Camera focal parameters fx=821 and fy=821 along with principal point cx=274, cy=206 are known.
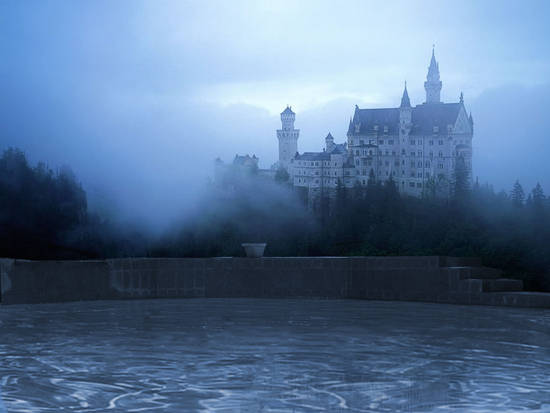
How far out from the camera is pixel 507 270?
63.6 ft

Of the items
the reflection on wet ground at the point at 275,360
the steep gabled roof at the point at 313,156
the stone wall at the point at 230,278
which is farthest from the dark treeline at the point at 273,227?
the steep gabled roof at the point at 313,156

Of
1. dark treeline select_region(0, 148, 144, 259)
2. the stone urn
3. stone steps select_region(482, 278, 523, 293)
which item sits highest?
dark treeline select_region(0, 148, 144, 259)

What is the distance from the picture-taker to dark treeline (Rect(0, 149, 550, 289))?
72.8 ft

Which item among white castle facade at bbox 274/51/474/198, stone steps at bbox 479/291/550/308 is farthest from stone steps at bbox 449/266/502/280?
white castle facade at bbox 274/51/474/198

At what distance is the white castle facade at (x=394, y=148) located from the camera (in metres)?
53.0

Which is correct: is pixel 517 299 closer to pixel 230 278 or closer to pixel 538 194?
pixel 230 278

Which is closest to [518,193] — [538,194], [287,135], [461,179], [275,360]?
[538,194]

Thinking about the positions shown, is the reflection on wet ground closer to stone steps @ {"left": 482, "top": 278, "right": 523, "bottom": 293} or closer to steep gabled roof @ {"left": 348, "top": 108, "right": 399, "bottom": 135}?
stone steps @ {"left": 482, "top": 278, "right": 523, "bottom": 293}

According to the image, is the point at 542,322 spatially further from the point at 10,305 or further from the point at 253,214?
the point at 253,214

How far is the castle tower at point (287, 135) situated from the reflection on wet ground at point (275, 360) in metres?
41.4

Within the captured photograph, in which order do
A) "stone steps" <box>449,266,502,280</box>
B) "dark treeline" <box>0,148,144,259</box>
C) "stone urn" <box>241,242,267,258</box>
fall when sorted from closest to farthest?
"stone steps" <box>449,266,502,280</box> < "stone urn" <box>241,242,267,258</box> < "dark treeline" <box>0,148,144,259</box>

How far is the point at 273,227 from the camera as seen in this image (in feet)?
110

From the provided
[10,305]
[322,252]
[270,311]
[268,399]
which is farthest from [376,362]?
[322,252]

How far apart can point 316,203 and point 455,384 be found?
1676 inches
